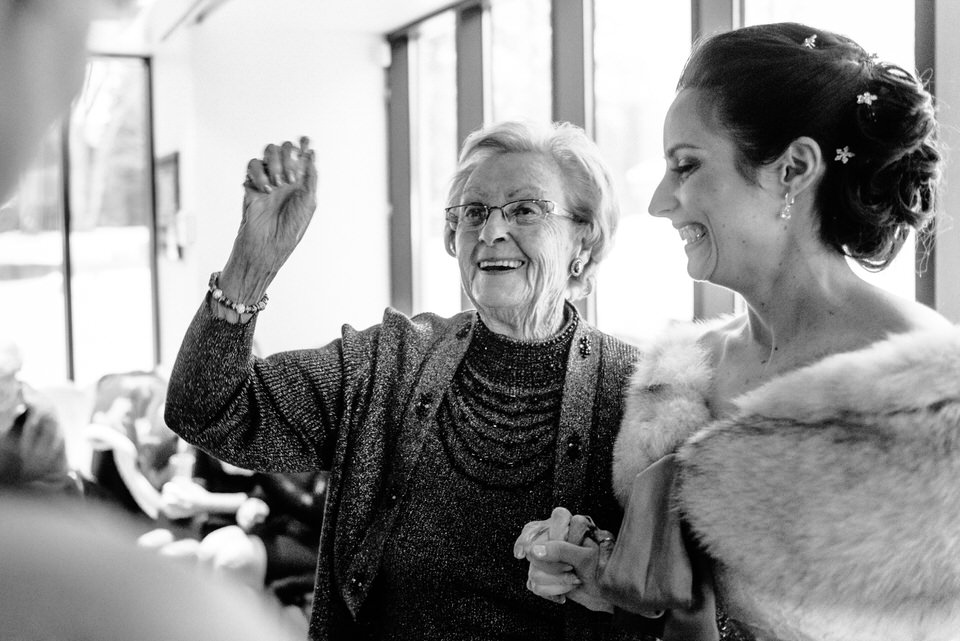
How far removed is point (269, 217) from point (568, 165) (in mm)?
740

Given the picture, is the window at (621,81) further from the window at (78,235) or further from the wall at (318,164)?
the window at (78,235)

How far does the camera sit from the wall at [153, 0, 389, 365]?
18.7 ft

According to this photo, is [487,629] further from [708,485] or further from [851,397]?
[851,397]

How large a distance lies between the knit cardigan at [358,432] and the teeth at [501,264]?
0.71 ft

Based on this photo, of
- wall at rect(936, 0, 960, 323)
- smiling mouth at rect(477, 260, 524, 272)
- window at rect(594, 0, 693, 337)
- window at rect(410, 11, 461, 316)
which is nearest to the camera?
smiling mouth at rect(477, 260, 524, 272)

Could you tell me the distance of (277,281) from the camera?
591 cm

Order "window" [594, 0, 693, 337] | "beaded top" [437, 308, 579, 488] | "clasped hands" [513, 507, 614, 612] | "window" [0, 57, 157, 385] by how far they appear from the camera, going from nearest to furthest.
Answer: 1. "window" [0, 57, 157, 385]
2. "clasped hands" [513, 507, 614, 612]
3. "beaded top" [437, 308, 579, 488]
4. "window" [594, 0, 693, 337]

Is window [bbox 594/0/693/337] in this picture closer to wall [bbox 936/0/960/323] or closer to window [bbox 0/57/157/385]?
wall [bbox 936/0/960/323]

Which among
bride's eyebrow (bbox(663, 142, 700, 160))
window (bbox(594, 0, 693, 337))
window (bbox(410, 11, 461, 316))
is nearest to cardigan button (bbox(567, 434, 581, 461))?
bride's eyebrow (bbox(663, 142, 700, 160))

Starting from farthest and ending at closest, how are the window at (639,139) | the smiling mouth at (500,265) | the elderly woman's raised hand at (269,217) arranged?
the window at (639,139), the smiling mouth at (500,265), the elderly woman's raised hand at (269,217)

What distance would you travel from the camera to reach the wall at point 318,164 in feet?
18.7

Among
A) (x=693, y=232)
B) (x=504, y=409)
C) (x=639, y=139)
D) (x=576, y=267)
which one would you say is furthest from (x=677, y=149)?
(x=639, y=139)

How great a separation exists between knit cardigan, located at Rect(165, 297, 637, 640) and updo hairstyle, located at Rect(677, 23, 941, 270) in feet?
1.89

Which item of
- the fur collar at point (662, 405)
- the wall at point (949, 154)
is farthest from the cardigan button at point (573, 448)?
the wall at point (949, 154)
